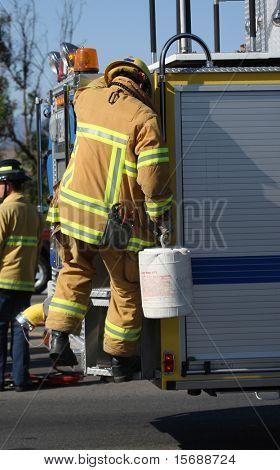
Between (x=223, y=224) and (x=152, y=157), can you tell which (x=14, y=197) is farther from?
(x=152, y=157)

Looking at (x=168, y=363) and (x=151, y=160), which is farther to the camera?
(x=168, y=363)

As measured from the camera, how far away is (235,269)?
19.9ft

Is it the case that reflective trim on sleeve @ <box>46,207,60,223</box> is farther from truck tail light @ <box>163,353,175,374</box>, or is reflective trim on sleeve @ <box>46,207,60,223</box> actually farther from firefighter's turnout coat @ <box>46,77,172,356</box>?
truck tail light @ <box>163,353,175,374</box>

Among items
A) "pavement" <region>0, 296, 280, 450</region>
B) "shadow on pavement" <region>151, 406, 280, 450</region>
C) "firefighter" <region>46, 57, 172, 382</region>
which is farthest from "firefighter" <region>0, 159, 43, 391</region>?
"firefighter" <region>46, 57, 172, 382</region>

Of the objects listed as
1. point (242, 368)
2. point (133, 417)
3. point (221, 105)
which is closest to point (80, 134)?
point (221, 105)

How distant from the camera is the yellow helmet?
5.96m

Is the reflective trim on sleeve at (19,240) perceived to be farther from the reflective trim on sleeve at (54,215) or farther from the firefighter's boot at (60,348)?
the firefighter's boot at (60,348)

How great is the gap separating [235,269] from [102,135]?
1.18 metres

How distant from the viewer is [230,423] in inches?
294

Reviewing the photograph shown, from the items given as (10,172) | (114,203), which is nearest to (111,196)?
(114,203)

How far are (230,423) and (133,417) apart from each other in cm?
77

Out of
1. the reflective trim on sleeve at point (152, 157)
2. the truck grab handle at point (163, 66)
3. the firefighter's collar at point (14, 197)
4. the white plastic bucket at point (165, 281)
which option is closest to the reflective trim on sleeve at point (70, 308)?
the white plastic bucket at point (165, 281)
